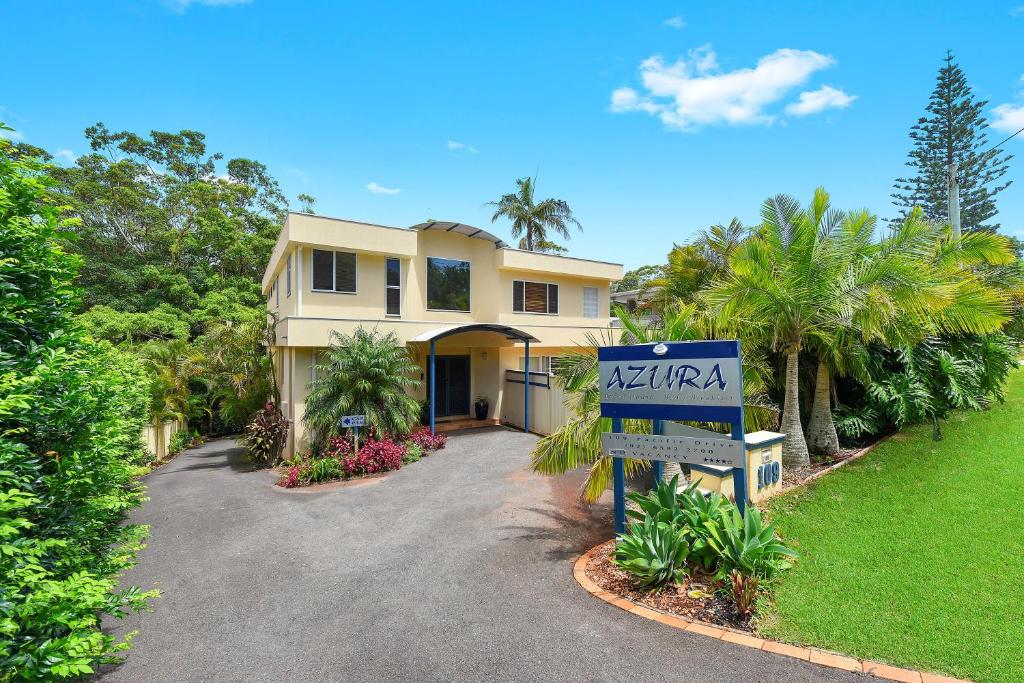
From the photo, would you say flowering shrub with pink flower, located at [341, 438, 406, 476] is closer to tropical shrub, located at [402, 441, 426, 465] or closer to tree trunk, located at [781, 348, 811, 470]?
tropical shrub, located at [402, 441, 426, 465]

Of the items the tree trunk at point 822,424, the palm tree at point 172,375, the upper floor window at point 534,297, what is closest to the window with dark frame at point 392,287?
the upper floor window at point 534,297

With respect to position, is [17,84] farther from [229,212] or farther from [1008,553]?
[1008,553]

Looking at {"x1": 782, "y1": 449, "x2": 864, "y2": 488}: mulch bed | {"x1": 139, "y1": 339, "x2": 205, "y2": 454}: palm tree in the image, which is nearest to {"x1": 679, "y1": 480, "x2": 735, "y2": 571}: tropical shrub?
{"x1": 782, "y1": 449, "x2": 864, "y2": 488}: mulch bed

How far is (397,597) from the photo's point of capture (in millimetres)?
5441

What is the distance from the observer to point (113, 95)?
49.4ft

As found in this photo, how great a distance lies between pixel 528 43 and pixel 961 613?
11.7 metres

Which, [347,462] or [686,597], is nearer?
[686,597]

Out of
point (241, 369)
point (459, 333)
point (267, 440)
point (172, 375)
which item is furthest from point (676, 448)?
point (172, 375)

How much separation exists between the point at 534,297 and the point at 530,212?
1114 cm

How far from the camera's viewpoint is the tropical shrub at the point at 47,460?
2.71 metres

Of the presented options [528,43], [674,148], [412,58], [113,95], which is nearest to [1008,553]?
[674,148]

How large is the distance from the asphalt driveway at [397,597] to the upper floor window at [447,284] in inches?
302

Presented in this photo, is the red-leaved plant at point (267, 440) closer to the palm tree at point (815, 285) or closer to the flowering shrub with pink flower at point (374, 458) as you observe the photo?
the flowering shrub with pink flower at point (374, 458)

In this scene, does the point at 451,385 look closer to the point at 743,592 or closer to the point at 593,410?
the point at 593,410
